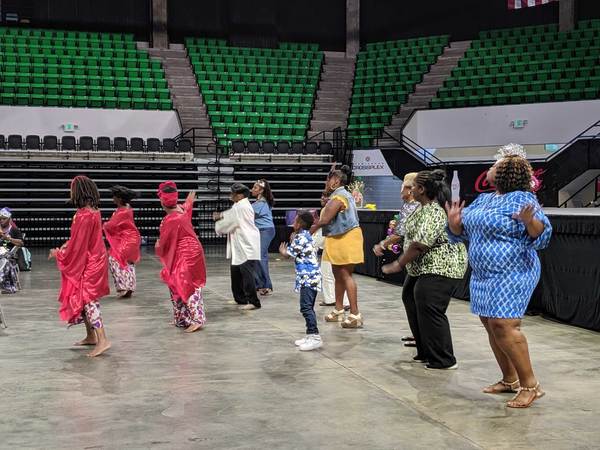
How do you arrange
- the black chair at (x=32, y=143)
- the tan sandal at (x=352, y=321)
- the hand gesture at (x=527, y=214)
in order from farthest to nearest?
the black chair at (x=32, y=143) → the tan sandal at (x=352, y=321) → the hand gesture at (x=527, y=214)

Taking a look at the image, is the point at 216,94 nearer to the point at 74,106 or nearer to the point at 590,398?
the point at 74,106

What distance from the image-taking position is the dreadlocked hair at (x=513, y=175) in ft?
14.3

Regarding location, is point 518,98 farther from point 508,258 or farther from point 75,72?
point 508,258

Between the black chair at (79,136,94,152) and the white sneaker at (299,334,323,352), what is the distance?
48.9 ft

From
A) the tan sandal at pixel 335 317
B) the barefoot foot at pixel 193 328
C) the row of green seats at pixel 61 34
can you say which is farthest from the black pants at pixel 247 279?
the row of green seats at pixel 61 34

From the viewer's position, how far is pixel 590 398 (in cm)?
469

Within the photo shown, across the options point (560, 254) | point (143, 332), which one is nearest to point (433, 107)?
point (560, 254)

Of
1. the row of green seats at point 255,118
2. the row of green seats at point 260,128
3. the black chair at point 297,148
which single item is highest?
the row of green seats at point 255,118

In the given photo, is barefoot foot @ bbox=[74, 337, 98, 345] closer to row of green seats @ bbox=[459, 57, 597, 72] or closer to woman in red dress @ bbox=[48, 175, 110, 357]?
woman in red dress @ bbox=[48, 175, 110, 357]

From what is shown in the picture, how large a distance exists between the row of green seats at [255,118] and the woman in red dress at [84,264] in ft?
54.4

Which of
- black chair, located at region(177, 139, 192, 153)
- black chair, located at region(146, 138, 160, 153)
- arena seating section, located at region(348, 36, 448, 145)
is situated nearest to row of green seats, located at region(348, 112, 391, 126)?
arena seating section, located at region(348, 36, 448, 145)

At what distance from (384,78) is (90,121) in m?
9.73

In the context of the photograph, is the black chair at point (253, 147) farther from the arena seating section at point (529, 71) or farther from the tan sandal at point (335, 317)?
the tan sandal at point (335, 317)

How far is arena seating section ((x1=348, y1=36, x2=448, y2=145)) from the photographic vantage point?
2284 cm
